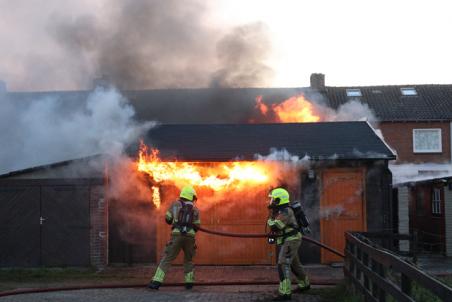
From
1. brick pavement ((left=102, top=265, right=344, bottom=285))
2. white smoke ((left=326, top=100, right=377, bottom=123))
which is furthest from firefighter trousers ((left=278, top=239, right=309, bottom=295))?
white smoke ((left=326, top=100, right=377, bottom=123))

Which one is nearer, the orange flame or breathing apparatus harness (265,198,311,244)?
breathing apparatus harness (265,198,311,244)

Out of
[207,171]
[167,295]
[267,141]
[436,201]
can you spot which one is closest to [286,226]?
[167,295]

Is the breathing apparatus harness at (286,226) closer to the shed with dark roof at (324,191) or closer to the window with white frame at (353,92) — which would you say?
the shed with dark roof at (324,191)

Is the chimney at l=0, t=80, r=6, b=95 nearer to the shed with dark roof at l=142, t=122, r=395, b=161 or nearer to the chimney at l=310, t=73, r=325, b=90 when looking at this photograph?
the shed with dark roof at l=142, t=122, r=395, b=161

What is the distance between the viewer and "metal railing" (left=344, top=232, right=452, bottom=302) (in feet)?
14.5

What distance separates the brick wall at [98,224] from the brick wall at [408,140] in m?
19.1

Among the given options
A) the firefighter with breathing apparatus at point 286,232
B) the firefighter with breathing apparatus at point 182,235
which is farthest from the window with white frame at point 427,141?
the firefighter with breathing apparatus at point 182,235

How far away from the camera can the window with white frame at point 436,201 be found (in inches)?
673

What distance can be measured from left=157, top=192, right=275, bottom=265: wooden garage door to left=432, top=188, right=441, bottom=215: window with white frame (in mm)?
7022

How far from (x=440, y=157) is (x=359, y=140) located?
1683cm

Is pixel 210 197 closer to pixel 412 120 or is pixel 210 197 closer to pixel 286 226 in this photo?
pixel 286 226

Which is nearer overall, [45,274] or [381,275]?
[381,275]

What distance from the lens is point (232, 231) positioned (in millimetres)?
12859

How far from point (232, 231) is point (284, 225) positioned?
3808 millimetres
